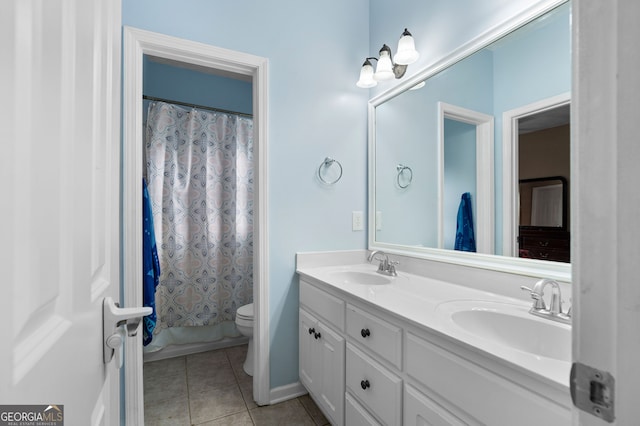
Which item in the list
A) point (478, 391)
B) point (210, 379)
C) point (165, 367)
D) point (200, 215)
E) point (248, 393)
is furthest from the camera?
point (200, 215)

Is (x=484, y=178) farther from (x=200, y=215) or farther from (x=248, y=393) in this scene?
(x=200, y=215)

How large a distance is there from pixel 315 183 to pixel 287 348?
1.08 meters

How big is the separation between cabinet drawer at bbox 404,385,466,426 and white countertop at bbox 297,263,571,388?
0.77 feet

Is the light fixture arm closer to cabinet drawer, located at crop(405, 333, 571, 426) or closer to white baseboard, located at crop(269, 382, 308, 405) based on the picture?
cabinet drawer, located at crop(405, 333, 571, 426)

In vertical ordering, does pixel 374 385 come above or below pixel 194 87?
below

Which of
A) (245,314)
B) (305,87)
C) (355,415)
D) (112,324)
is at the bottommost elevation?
(355,415)

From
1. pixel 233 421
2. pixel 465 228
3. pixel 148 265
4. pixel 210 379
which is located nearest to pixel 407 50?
pixel 465 228

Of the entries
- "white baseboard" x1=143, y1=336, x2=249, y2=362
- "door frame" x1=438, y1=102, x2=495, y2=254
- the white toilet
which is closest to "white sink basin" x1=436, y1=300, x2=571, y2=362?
"door frame" x1=438, y1=102, x2=495, y2=254

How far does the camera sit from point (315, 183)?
75.5 inches

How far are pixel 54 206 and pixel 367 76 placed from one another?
191 centimetres

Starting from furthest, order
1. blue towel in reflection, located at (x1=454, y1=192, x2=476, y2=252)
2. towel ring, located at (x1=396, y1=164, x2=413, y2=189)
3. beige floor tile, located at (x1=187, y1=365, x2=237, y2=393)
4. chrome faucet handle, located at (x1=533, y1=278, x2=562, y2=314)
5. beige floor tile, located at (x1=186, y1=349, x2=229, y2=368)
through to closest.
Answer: beige floor tile, located at (x1=186, y1=349, x2=229, y2=368) → beige floor tile, located at (x1=187, y1=365, x2=237, y2=393) → towel ring, located at (x1=396, y1=164, x2=413, y2=189) → blue towel in reflection, located at (x1=454, y1=192, x2=476, y2=252) → chrome faucet handle, located at (x1=533, y1=278, x2=562, y2=314)

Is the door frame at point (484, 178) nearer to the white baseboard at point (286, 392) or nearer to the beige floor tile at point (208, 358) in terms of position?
the white baseboard at point (286, 392)

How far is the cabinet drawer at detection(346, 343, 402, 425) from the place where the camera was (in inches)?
40.8

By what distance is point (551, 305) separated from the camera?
97 centimetres
